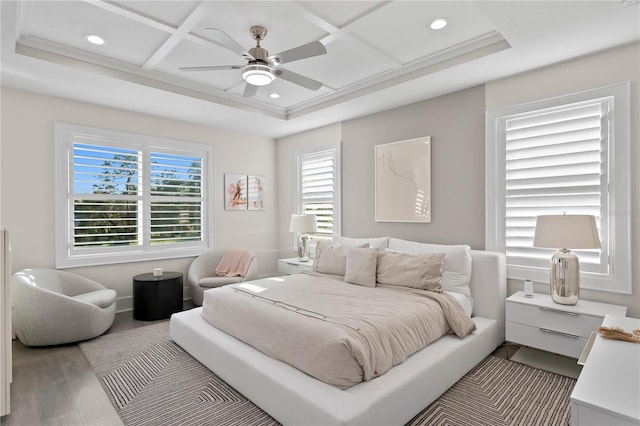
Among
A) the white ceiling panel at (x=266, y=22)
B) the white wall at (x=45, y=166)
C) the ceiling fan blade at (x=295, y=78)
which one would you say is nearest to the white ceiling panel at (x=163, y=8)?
the white ceiling panel at (x=266, y=22)

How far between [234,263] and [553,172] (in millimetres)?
4070

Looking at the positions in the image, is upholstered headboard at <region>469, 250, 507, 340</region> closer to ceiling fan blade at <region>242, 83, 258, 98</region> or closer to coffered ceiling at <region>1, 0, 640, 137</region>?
coffered ceiling at <region>1, 0, 640, 137</region>

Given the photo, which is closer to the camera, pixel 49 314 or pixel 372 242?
pixel 49 314

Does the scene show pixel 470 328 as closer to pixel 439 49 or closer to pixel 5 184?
pixel 439 49

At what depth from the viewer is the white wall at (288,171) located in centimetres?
549

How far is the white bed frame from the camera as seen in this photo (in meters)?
1.85

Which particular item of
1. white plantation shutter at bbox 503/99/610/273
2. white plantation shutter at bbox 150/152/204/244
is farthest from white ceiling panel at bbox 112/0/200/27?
white plantation shutter at bbox 503/99/610/273

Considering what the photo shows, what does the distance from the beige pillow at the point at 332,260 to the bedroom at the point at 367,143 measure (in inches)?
35.6

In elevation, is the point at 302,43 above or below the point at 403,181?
above

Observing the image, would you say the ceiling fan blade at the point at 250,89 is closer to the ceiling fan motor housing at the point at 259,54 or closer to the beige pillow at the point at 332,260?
the ceiling fan motor housing at the point at 259,54

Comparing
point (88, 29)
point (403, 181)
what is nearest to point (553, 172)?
point (403, 181)

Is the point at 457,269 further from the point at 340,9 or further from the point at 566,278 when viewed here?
the point at 340,9

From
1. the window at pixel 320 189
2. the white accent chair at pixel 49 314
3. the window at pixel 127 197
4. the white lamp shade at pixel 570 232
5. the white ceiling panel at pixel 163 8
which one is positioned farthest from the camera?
the window at pixel 320 189

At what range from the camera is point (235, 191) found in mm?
5539
